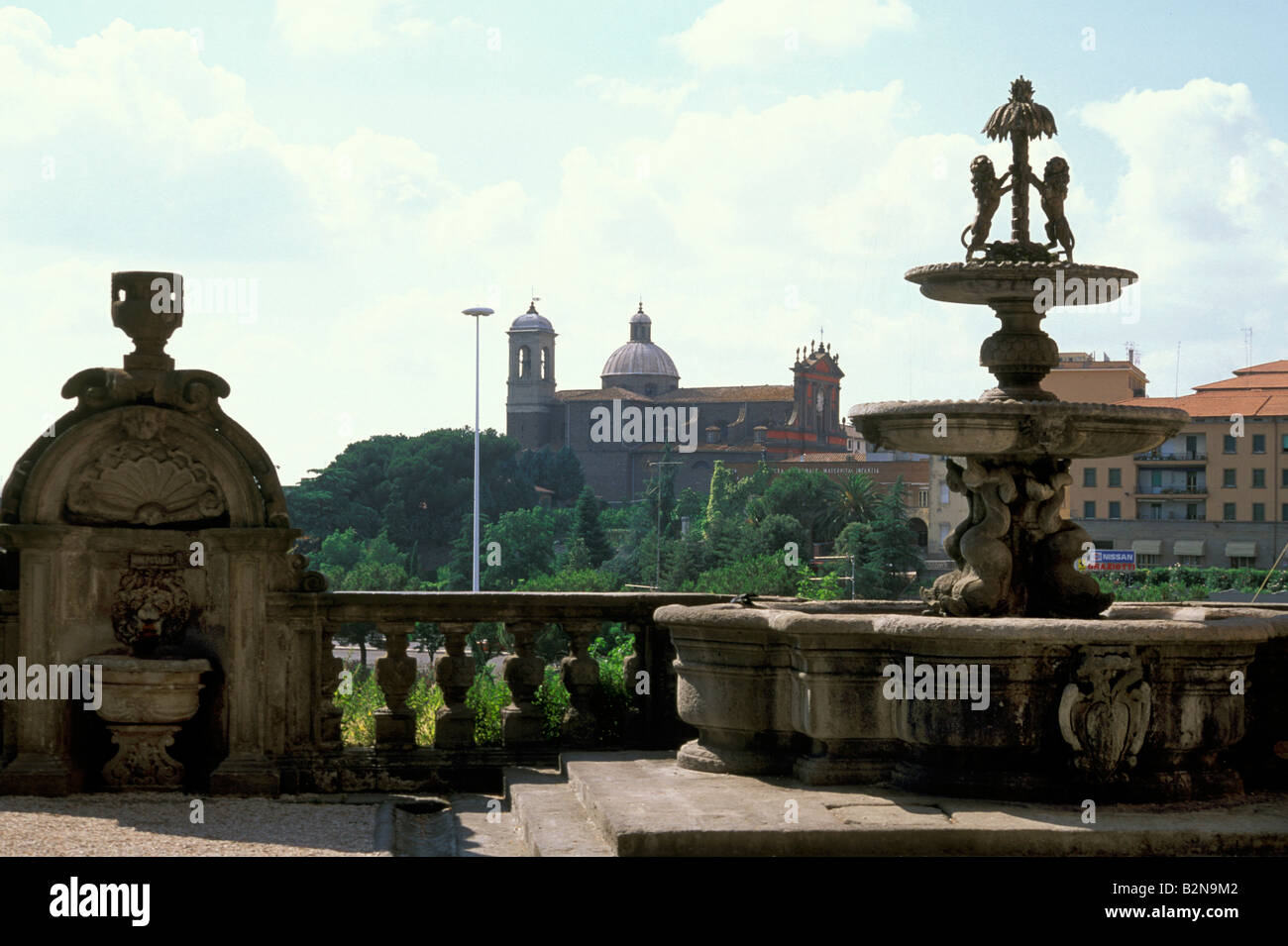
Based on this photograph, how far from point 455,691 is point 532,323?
5160 inches

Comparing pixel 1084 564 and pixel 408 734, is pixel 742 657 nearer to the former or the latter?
pixel 408 734

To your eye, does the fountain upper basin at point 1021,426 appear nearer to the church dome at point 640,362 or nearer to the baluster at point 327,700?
the baluster at point 327,700

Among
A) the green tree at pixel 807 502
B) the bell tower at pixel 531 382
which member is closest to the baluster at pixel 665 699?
the green tree at pixel 807 502

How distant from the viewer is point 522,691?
26.8 feet

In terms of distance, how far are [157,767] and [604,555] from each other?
93675 mm

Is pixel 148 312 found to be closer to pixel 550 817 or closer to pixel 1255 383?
pixel 550 817

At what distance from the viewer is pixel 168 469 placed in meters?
7.82

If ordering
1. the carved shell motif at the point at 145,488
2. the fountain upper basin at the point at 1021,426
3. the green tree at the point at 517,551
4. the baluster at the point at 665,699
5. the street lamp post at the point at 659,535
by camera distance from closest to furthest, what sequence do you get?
1. the fountain upper basin at the point at 1021,426
2. the carved shell motif at the point at 145,488
3. the baluster at the point at 665,699
4. the green tree at the point at 517,551
5. the street lamp post at the point at 659,535

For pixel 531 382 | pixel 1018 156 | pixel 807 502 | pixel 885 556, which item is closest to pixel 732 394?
pixel 531 382

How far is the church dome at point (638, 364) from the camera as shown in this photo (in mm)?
139875

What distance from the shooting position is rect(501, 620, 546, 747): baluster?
8.09 meters

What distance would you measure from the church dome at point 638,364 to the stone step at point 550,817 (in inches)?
5215

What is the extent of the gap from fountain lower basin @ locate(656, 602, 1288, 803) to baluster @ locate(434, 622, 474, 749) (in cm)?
173

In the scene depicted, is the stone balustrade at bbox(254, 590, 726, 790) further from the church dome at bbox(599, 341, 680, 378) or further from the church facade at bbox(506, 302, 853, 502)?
the church dome at bbox(599, 341, 680, 378)
